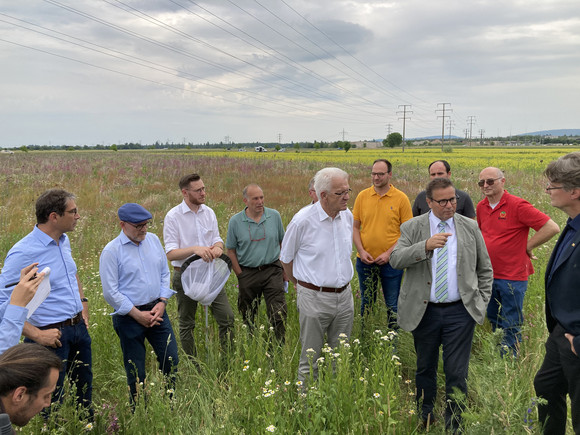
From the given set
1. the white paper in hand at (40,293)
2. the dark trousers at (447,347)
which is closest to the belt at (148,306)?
the white paper in hand at (40,293)

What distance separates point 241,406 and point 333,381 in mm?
664

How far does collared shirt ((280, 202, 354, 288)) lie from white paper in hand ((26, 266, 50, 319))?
1735 mm

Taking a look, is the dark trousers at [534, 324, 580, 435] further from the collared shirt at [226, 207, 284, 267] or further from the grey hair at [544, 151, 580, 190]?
the collared shirt at [226, 207, 284, 267]

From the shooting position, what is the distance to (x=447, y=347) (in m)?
2.97

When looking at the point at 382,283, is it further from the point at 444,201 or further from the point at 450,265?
the point at 444,201

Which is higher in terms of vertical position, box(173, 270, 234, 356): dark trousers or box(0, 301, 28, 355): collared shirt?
box(0, 301, 28, 355): collared shirt

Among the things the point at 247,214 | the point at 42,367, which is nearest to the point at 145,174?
the point at 247,214

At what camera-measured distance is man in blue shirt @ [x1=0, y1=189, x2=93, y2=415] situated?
2.63 meters

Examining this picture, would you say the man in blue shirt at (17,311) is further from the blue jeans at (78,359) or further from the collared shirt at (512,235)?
the collared shirt at (512,235)

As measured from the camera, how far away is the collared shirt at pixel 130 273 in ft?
10.0

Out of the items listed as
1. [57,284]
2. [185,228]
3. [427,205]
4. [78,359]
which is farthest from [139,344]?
[427,205]

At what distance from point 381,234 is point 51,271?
3.11m

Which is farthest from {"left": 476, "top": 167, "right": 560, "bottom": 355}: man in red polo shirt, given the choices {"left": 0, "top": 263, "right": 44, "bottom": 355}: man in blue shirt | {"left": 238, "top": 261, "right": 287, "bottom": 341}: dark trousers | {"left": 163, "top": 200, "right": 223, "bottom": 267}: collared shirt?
{"left": 0, "top": 263, "right": 44, "bottom": 355}: man in blue shirt

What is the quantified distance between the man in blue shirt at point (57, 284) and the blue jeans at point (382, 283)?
2795 millimetres
